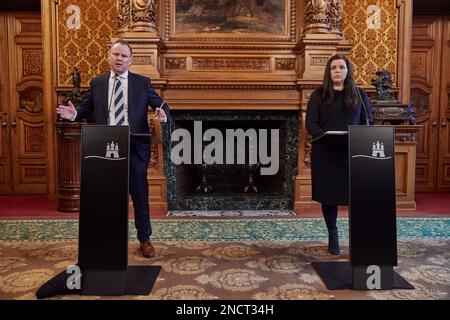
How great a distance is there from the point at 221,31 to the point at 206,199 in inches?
82.6

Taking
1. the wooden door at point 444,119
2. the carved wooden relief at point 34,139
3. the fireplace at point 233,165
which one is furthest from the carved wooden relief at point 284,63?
the carved wooden relief at point 34,139

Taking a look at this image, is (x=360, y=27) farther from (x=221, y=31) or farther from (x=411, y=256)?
(x=411, y=256)

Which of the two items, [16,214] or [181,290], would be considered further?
[16,214]

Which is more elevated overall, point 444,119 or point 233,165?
point 444,119

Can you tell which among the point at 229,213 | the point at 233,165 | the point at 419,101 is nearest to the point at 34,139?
the point at 233,165

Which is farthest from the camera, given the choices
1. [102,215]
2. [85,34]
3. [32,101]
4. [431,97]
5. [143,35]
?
[431,97]

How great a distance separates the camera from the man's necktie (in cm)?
273

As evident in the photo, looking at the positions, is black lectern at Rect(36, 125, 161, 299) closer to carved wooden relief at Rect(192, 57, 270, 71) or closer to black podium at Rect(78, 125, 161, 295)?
black podium at Rect(78, 125, 161, 295)

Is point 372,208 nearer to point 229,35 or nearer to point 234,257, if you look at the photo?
point 234,257

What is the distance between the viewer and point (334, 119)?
2859 mm

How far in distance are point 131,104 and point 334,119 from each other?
1.50m

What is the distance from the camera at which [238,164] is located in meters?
5.22

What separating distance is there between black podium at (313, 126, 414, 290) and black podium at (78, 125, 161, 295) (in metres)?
1.29

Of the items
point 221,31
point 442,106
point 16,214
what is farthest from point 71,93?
point 442,106
